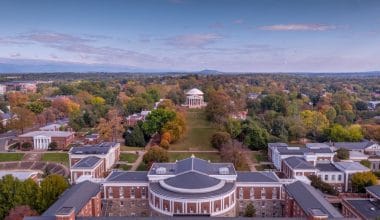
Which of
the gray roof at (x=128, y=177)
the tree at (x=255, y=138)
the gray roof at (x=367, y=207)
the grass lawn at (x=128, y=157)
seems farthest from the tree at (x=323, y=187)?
the grass lawn at (x=128, y=157)

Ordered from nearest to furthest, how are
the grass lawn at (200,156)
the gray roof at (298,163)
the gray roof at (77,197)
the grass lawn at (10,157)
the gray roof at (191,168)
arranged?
the gray roof at (77,197) → the gray roof at (191,168) → the gray roof at (298,163) → the grass lawn at (200,156) → the grass lawn at (10,157)

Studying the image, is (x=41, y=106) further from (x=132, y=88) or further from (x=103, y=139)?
(x=132, y=88)

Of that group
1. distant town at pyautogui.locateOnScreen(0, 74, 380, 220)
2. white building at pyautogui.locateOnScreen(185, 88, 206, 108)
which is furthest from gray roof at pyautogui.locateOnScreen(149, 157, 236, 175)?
white building at pyautogui.locateOnScreen(185, 88, 206, 108)

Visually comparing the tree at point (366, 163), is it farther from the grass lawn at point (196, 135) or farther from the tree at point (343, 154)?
the grass lawn at point (196, 135)

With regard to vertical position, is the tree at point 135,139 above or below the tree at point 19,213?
above

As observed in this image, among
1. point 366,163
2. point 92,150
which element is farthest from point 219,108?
point 92,150
